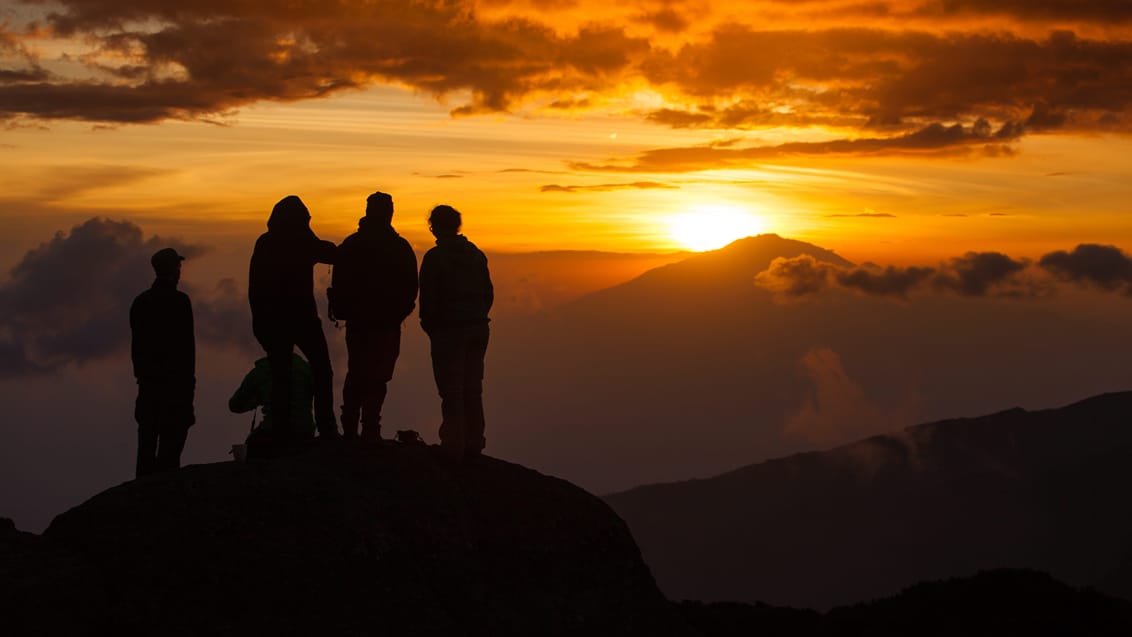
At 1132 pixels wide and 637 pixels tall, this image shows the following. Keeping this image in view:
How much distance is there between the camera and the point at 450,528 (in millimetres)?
13383

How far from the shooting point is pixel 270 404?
13.7 m

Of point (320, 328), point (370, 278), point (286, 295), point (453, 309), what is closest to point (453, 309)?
point (453, 309)

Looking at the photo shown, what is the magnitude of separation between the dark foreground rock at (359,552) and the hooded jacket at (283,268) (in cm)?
180

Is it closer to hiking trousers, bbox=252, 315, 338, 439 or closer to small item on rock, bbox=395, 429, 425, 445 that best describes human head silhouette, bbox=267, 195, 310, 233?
hiking trousers, bbox=252, 315, 338, 439

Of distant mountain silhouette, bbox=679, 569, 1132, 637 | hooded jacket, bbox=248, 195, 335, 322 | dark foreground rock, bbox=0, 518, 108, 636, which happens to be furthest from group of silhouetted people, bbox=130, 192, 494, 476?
distant mountain silhouette, bbox=679, 569, 1132, 637

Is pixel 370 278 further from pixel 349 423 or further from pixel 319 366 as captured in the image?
pixel 349 423

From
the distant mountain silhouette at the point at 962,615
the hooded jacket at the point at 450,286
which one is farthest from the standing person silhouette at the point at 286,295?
the distant mountain silhouette at the point at 962,615

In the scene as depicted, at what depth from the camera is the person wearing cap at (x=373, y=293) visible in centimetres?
1356

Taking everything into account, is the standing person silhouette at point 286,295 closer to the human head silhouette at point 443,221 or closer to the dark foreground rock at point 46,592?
the human head silhouette at point 443,221

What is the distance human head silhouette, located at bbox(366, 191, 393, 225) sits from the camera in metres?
13.7

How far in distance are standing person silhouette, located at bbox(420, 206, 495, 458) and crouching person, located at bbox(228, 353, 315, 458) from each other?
1.64 metres

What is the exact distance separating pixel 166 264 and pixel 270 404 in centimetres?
210

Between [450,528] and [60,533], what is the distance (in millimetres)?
4250

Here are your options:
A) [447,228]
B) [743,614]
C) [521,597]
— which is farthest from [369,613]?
[743,614]
